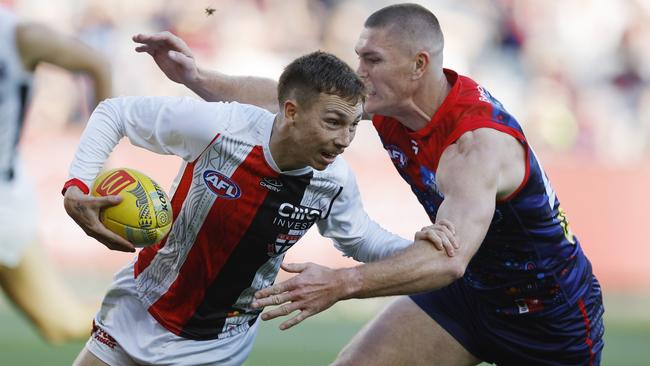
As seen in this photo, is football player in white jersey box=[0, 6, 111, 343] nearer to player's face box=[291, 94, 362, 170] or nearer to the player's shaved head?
the player's shaved head

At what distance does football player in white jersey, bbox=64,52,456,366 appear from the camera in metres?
4.79

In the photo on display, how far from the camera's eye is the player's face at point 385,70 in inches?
215

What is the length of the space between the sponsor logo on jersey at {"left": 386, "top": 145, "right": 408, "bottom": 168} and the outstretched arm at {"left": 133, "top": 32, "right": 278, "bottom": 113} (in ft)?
2.24

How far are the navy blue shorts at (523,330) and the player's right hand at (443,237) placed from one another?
4.37ft

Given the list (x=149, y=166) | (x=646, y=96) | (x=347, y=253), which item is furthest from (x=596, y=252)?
(x=347, y=253)

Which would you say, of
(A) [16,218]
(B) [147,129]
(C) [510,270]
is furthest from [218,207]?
(A) [16,218]

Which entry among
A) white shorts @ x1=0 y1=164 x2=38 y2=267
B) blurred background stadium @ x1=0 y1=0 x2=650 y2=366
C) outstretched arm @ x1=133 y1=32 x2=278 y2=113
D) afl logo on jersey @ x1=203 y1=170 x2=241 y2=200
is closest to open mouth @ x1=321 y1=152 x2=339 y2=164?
afl logo on jersey @ x1=203 y1=170 x2=241 y2=200

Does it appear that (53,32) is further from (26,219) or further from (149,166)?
(149,166)

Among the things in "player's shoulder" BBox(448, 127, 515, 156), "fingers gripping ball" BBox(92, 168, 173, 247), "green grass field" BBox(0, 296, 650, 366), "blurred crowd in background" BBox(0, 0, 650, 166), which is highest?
"blurred crowd in background" BBox(0, 0, 650, 166)

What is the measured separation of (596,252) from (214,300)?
9279mm

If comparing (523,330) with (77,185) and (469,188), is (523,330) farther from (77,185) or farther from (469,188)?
(77,185)

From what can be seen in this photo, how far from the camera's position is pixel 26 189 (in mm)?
9156

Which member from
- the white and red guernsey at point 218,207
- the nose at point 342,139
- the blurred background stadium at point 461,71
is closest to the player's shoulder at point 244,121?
the white and red guernsey at point 218,207

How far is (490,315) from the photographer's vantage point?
Answer: 575 centimetres
